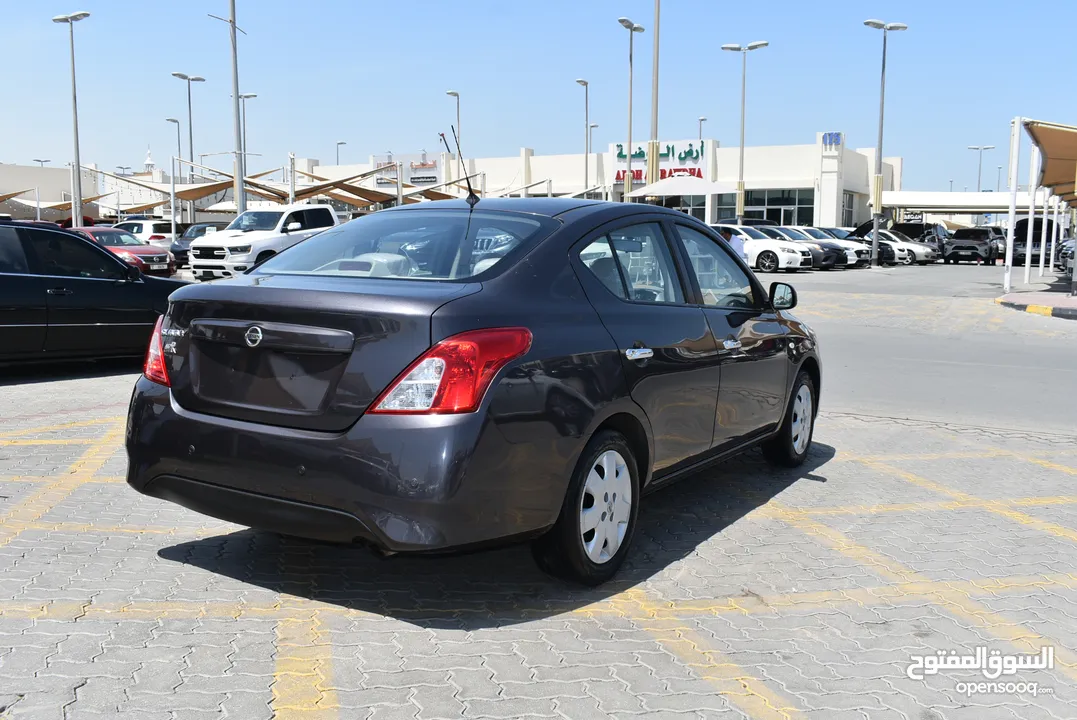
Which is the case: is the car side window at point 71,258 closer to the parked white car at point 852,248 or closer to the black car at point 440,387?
the black car at point 440,387

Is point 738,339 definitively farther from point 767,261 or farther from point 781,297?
point 767,261

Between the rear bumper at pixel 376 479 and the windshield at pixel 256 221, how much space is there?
20609 millimetres

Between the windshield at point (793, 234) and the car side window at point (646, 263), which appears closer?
the car side window at point (646, 263)

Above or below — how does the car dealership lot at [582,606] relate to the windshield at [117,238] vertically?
below

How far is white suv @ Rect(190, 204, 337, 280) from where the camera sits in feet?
72.6

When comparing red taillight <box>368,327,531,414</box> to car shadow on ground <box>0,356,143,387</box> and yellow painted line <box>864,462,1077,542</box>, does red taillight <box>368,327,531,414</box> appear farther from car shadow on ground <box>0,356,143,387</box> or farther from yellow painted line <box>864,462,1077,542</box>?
car shadow on ground <box>0,356,143,387</box>

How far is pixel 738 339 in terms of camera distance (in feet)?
17.6

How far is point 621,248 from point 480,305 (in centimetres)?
118

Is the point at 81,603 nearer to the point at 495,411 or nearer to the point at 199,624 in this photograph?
the point at 199,624

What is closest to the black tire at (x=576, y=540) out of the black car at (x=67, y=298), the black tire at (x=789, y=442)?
the black tire at (x=789, y=442)

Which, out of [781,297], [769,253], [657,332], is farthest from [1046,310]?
[657,332]

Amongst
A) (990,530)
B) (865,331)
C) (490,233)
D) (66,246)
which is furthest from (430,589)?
(865,331)

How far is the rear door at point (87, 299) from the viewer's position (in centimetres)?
984

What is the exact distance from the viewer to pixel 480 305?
3.68m
